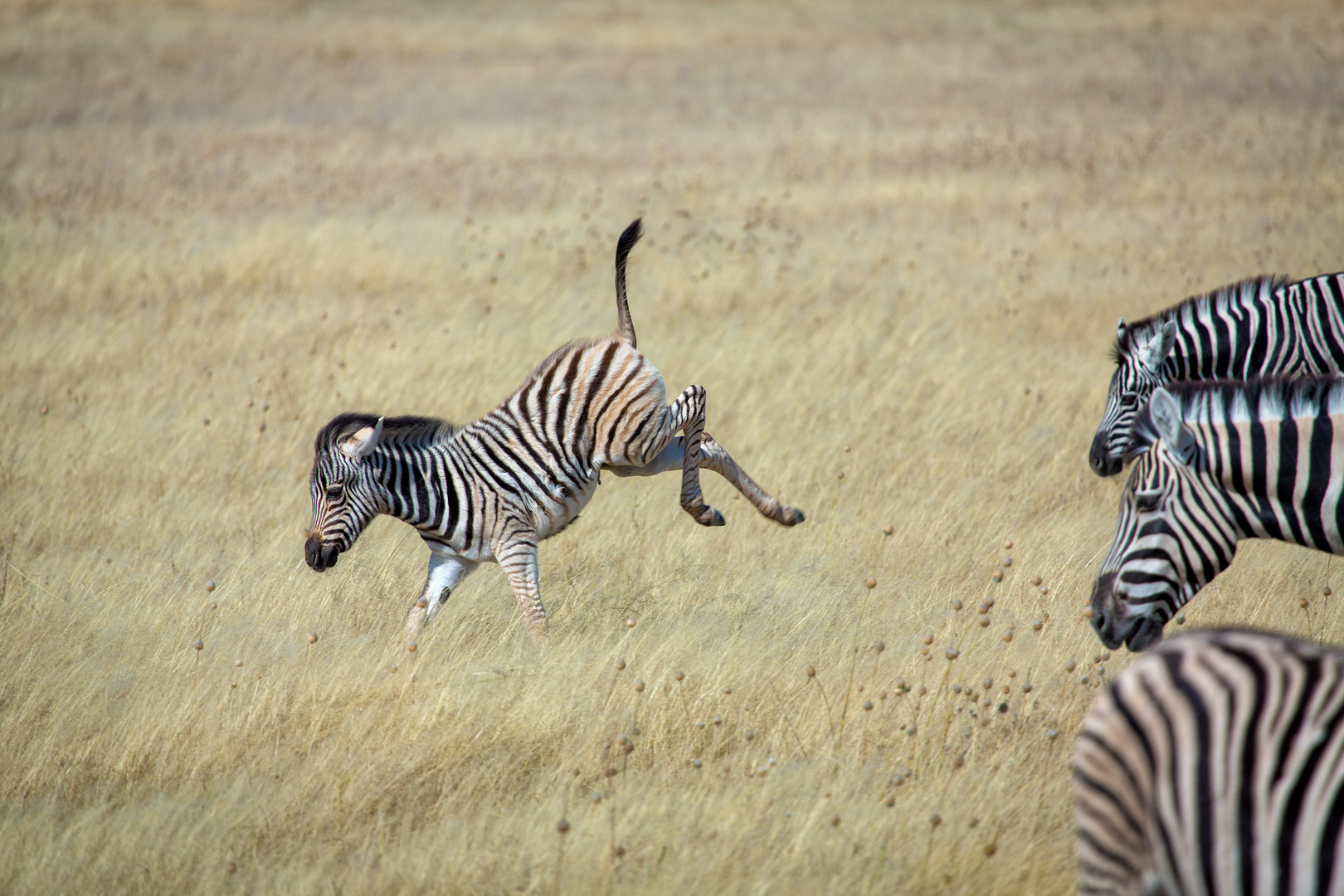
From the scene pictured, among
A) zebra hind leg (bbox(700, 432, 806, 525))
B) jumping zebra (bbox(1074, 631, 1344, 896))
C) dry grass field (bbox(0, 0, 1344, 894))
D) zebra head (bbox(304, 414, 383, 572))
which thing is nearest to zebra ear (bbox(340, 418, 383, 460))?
zebra head (bbox(304, 414, 383, 572))

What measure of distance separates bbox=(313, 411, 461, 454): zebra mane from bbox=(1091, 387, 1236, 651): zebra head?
12.2 feet

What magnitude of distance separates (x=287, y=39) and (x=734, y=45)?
37.4 ft

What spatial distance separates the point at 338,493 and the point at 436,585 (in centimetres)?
74

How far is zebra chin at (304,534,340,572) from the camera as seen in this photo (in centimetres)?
570

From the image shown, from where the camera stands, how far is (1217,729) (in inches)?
99.6

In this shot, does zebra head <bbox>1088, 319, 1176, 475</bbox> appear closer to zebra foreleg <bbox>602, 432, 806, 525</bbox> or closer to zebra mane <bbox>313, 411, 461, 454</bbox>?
zebra foreleg <bbox>602, 432, 806, 525</bbox>

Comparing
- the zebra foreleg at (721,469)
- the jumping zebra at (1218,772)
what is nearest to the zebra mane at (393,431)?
the zebra foreleg at (721,469)

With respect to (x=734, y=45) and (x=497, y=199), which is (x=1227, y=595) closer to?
(x=497, y=199)

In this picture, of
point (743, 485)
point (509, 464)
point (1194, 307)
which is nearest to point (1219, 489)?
point (743, 485)

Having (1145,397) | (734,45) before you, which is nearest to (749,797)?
(1145,397)

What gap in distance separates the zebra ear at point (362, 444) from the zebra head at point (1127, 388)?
4.40 metres

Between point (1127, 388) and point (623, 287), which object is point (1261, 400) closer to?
point (1127, 388)

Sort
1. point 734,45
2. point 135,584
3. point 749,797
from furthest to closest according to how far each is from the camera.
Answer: point 734,45 → point 135,584 → point 749,797

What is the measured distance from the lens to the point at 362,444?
19.0 feet
